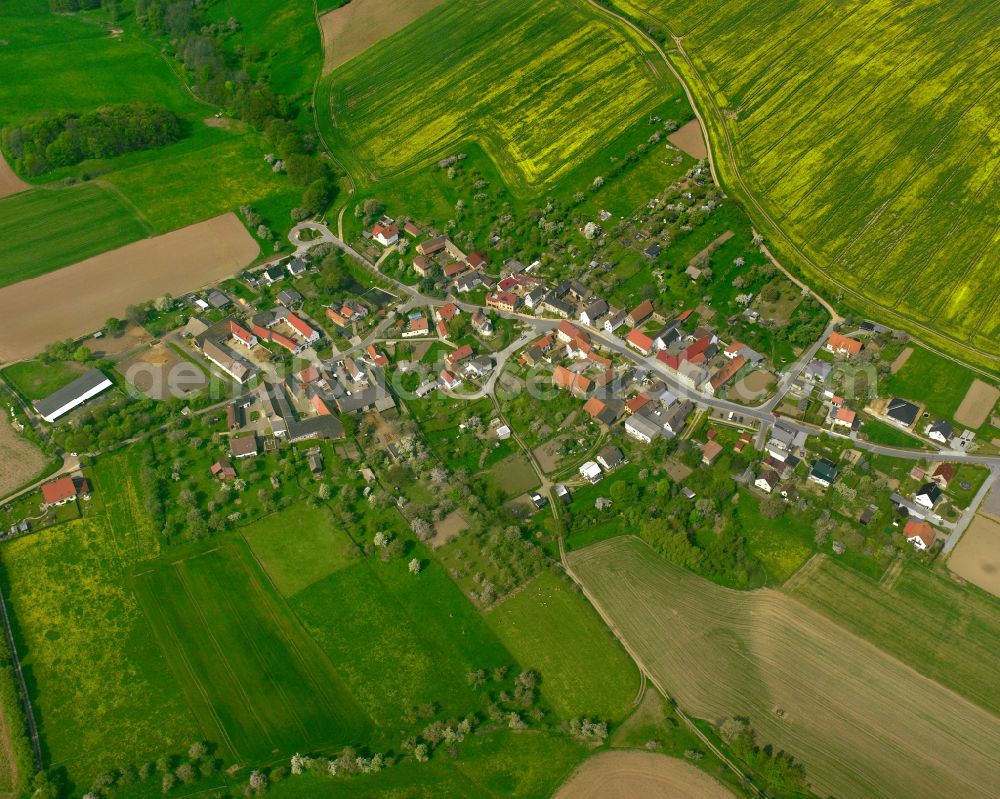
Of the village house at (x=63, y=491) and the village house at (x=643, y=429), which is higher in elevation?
the village house at (x=63, y=491)

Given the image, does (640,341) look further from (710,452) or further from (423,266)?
(423,266)

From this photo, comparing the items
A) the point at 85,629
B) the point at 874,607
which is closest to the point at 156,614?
the point at 85,629

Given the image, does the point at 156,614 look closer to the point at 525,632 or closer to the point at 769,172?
the point at 525,632

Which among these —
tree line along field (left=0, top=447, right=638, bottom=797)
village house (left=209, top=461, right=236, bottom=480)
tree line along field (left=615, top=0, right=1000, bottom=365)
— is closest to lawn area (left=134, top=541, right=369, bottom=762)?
tree line along field (left=0, top=447, right=638, bottom=797)

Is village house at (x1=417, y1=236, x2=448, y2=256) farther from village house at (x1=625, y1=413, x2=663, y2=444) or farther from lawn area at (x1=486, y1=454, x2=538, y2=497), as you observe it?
village house at (x1=625, y1=413, x2=663, y2=444)

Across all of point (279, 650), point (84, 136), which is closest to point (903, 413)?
point (279, 650)

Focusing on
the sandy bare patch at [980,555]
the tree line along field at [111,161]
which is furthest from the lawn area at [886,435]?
the tree line along field at [111,161]

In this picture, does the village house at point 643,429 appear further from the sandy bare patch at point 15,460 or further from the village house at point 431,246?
the sandy bare patch at point 15,460
